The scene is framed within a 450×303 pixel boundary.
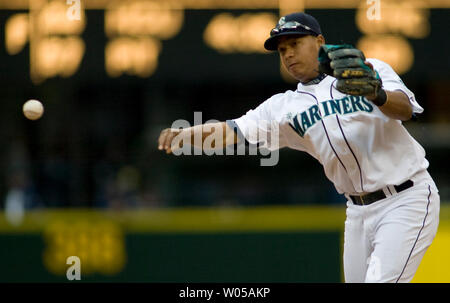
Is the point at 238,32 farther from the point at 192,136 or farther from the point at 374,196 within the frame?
the point at 374,196

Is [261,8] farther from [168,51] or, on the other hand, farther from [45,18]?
[45,18]

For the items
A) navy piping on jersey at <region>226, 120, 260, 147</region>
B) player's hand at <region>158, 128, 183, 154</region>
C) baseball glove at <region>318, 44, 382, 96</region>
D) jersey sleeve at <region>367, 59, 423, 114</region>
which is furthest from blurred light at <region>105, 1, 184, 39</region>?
baseball glove at <region>318, 44, 382, 96</region>

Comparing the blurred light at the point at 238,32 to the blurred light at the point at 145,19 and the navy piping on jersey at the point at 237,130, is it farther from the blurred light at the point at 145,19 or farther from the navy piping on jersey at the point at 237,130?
the navy piping on jersey at the point at 237,130

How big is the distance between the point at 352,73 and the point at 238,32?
442 centimetres

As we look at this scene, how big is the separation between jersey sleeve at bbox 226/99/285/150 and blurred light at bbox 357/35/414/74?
3.70 m

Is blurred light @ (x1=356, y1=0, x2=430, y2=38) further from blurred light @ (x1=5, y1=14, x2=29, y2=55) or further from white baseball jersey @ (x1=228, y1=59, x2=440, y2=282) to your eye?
white baseball jersey @ (x1=228, y1=59, x2=440, y2=282)

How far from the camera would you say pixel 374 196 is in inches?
149

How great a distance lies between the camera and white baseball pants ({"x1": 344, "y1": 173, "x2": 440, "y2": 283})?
3.57m

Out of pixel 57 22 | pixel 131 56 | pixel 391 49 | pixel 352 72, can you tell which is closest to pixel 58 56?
pixel 57 22

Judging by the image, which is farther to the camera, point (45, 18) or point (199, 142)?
point (45, 18)

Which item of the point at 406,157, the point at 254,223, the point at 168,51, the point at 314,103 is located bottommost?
the point at 254,223

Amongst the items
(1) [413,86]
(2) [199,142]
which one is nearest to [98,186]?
(1) [413,86]

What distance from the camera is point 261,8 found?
762cm

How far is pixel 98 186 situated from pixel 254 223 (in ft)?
6.92
